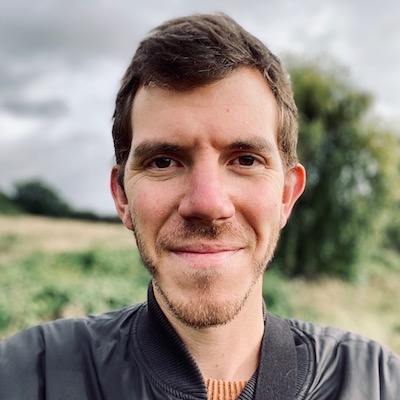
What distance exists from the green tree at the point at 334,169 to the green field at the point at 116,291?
1.18 meters

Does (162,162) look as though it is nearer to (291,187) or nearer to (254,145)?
(254,145)

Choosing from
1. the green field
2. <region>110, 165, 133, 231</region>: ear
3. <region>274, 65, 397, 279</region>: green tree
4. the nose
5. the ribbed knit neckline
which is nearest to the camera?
the nose

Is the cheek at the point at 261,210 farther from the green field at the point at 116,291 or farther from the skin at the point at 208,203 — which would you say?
the green field at the point at 116,291

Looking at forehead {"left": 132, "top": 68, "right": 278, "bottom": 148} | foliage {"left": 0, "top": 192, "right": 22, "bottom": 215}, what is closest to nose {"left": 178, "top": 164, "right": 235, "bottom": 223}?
forehead {"left": 132, "top": 68, "right": 278, "bottom": 148}

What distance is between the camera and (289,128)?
2014 millimetres

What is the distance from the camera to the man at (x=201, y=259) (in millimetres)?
1679

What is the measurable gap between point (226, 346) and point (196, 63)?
0.96m

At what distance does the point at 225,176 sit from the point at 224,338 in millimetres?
563

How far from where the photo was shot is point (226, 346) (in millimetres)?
1835

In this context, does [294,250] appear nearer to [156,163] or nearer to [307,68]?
[307,68]

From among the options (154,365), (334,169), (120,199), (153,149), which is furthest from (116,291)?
(153,149)

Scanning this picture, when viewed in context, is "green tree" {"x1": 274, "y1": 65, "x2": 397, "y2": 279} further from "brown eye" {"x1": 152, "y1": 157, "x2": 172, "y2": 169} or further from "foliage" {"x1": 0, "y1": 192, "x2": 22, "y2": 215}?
"foliage" {"x1": 0, "y1": 192, "x2": 22, "y2": 215}

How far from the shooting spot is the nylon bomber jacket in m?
1.69

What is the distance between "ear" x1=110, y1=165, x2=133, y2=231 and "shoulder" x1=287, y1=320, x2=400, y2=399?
742 mm
